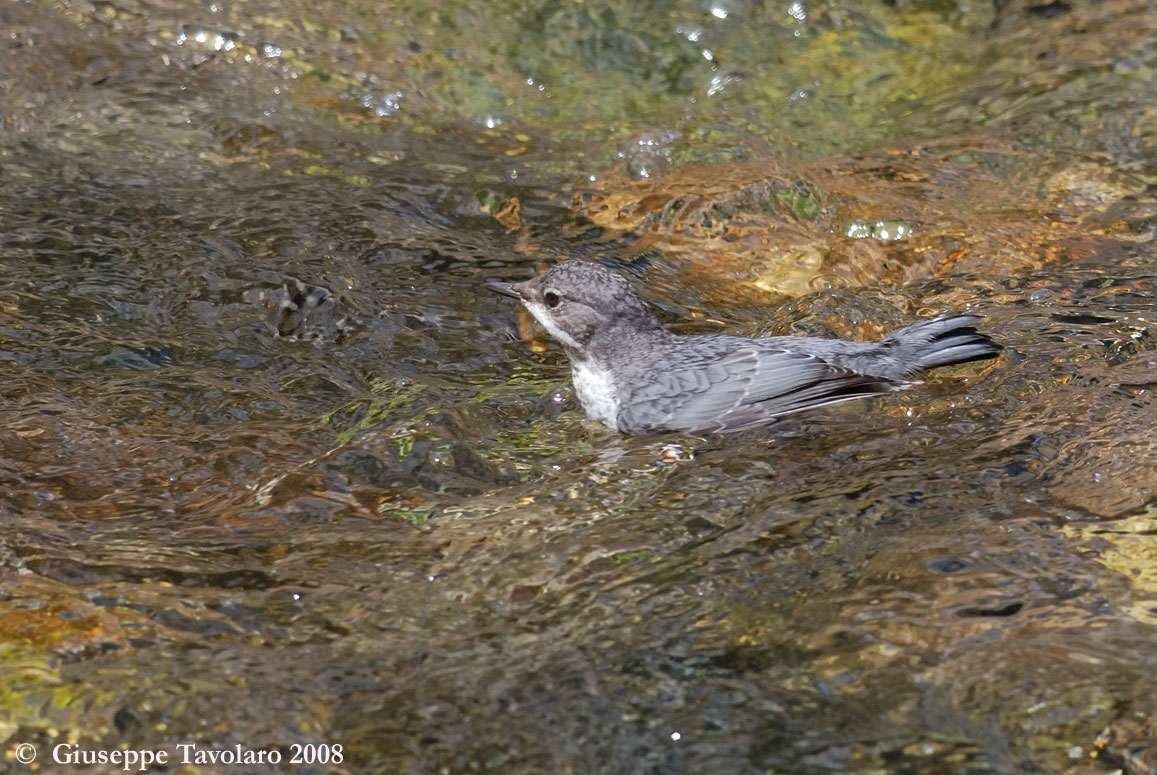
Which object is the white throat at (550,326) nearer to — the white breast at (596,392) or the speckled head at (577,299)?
the speckled head at (577,299)

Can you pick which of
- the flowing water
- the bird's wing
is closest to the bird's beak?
the flowing water

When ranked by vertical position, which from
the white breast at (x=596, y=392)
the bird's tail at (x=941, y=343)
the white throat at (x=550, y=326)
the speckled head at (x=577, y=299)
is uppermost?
the bird's tail at (x=941, y=343)

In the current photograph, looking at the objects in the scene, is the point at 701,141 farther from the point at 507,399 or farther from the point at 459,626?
the point at 459,626

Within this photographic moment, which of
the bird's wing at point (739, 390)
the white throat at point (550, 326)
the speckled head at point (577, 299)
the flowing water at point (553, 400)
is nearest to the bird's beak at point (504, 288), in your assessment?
the speckled head at point (577, 299)

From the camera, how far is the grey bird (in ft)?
20.8

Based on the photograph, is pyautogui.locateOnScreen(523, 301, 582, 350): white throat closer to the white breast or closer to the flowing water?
the white breast

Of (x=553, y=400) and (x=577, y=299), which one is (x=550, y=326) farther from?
(x=553, y=400)

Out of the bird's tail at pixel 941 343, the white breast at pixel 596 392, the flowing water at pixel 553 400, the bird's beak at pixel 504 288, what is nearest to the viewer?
the flowing water at pixel 553 400

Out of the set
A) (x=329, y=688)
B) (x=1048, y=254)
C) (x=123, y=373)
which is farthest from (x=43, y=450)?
(x=1048, y=254)

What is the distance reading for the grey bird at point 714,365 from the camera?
6.33 m

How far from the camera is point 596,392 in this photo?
6648 mm

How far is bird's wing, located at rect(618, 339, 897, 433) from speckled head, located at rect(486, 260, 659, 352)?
1.66 feet

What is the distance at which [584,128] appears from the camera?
9.37 meters

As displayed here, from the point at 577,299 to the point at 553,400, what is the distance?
57 centimetres
